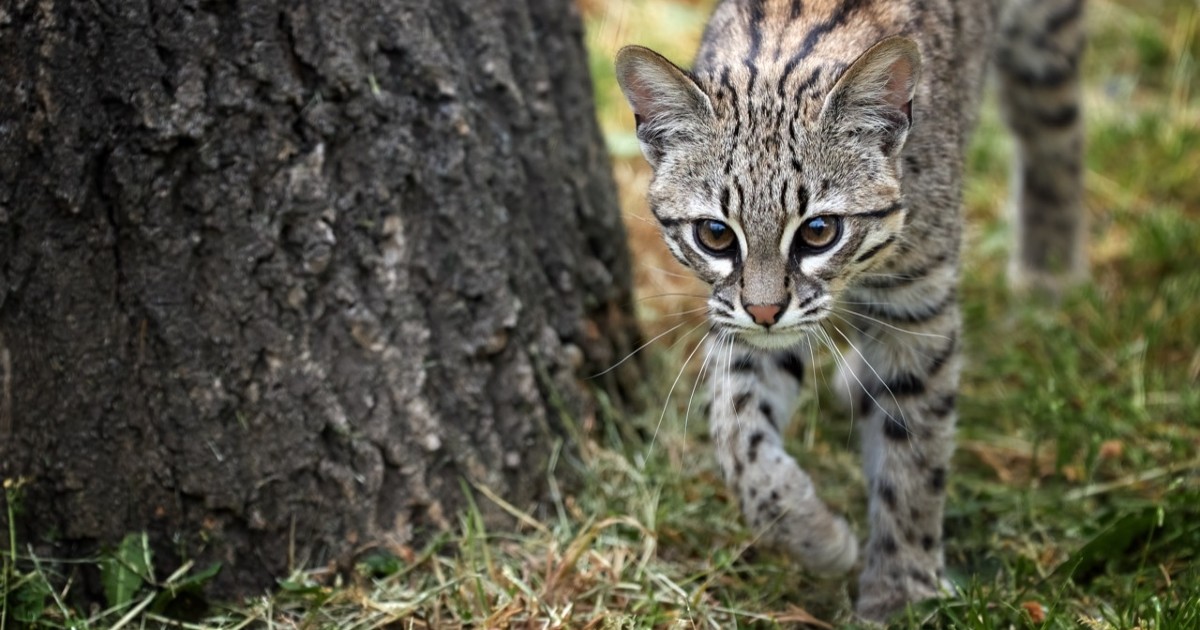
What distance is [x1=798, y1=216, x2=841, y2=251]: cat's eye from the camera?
3447mm

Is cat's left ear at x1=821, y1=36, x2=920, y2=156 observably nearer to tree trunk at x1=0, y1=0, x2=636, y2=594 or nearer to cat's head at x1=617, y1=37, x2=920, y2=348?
cat's head at x1=617, y1=37, x2=920, y2=348

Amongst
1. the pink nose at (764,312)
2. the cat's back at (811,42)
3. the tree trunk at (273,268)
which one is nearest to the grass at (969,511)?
the tree trunk at (273,268)

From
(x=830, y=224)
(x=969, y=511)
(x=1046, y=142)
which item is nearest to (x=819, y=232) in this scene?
(x=830, y=224)

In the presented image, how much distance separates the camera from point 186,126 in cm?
343

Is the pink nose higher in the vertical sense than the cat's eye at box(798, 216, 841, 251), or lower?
lower

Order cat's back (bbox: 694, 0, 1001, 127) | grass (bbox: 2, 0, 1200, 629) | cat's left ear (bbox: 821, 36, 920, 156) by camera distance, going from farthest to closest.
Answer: grass (bbox: 2, 0, 1200, 629) → cat's back (bbox: 694, 0, 1001, 127) → cat's left ear (bbox: 821, 36, 920, 156)

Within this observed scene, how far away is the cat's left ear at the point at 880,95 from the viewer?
3.33m

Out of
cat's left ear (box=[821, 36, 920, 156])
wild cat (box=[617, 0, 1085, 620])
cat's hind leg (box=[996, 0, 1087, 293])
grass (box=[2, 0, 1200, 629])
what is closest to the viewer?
cat's left ear (box=[821, 36, 920, 156])

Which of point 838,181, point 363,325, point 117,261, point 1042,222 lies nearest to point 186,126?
point 117,261

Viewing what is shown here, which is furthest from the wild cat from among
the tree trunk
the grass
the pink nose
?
the tree trunk

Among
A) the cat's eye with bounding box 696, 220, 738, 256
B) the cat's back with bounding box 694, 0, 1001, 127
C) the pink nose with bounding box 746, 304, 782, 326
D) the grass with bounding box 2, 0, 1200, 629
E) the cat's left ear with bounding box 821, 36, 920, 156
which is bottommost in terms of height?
the grass with bounding box 2, 0, 1200, 629

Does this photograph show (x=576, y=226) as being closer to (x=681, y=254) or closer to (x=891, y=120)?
(x=681, y=254)

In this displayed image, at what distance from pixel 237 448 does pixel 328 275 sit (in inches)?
22.0

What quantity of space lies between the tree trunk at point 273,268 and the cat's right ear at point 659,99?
0.56 meters
